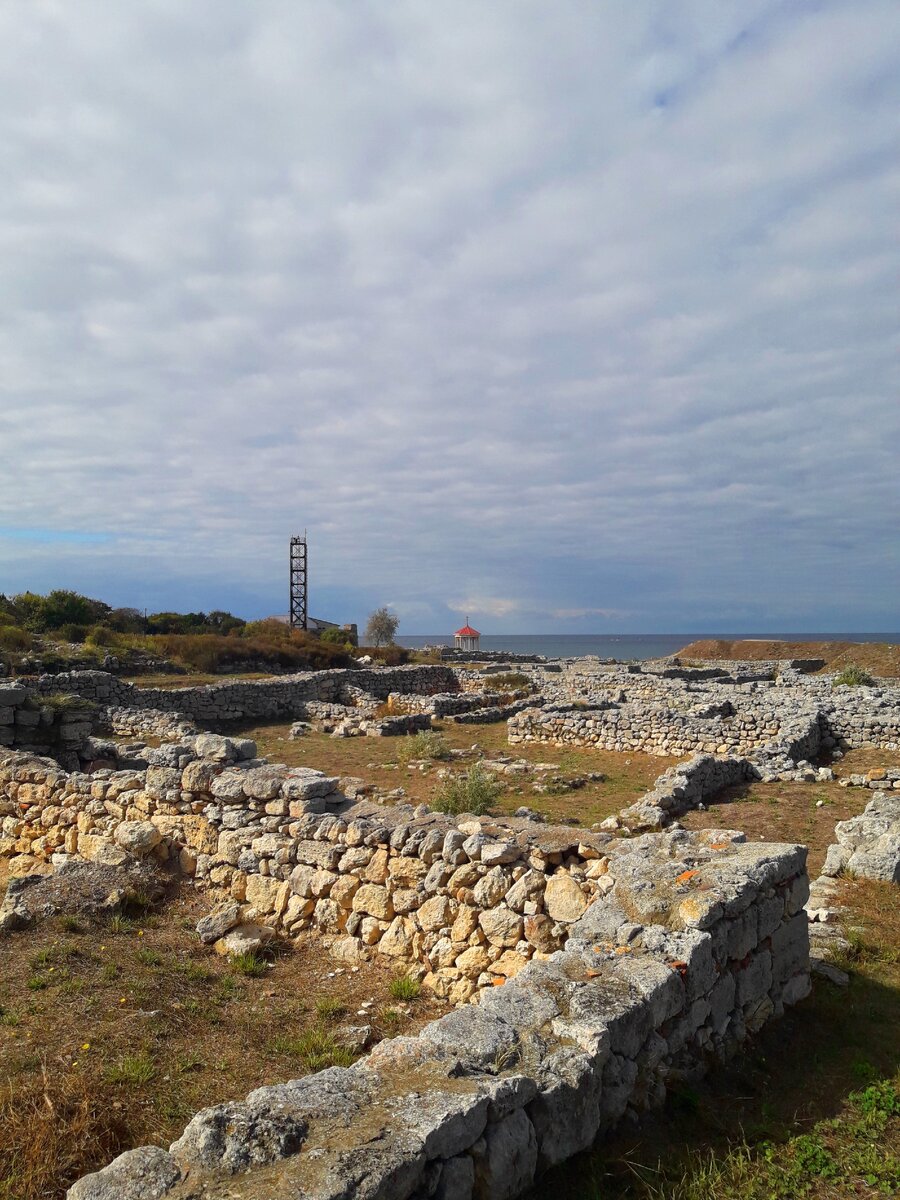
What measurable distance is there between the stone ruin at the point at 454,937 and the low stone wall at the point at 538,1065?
0.5 inches

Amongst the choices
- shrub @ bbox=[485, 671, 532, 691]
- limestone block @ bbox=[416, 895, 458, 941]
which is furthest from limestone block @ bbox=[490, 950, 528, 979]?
shrub @ bbox=[485, 671, 532, 691]

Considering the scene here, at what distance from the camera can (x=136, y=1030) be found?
17.1 feet

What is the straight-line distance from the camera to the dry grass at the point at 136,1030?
12.4 ft

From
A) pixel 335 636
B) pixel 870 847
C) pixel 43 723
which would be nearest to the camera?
pixel 870 847

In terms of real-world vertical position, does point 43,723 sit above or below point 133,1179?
above

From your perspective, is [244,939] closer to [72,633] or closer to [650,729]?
[650,729]

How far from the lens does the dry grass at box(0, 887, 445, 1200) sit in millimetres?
3766

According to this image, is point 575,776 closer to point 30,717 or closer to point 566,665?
point 30,717

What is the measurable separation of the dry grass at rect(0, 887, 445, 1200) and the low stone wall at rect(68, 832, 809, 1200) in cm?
76

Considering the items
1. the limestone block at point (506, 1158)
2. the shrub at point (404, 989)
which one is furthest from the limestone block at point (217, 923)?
the limestone block at point (506, 1158)

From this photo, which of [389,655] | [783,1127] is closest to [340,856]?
[783,1127]

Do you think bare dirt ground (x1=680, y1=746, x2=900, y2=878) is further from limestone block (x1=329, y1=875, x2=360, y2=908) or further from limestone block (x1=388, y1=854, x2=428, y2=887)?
limestone block (x1=329, y1=875, x2=360, y2=908)

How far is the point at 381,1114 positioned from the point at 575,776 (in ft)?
43.4

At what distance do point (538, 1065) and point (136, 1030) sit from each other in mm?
3195
